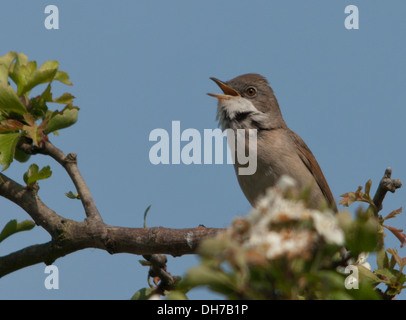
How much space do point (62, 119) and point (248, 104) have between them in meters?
3.50

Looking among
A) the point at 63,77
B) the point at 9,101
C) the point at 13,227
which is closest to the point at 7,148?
the point at 9,101

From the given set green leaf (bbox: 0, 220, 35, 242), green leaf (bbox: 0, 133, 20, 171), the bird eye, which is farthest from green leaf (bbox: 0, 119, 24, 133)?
the bird eye

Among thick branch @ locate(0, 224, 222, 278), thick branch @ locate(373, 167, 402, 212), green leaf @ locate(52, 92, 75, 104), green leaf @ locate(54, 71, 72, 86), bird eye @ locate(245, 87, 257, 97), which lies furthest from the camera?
bird eye @ locate(245, 87, 257, 97)

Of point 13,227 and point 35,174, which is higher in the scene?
point 35,174

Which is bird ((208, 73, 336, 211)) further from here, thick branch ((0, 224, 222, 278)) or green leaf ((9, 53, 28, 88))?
green leaf ((9, 53, 28, 88))

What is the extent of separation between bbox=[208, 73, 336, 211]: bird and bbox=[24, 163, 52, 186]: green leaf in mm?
2683

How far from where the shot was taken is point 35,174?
14.8 ft

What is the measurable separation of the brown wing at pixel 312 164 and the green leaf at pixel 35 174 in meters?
3.96

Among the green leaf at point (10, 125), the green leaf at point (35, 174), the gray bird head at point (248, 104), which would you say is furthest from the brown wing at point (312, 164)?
the green leaf at point (10, 125)

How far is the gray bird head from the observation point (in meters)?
7.20

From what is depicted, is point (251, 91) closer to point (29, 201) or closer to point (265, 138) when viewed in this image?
point (265, 138)
